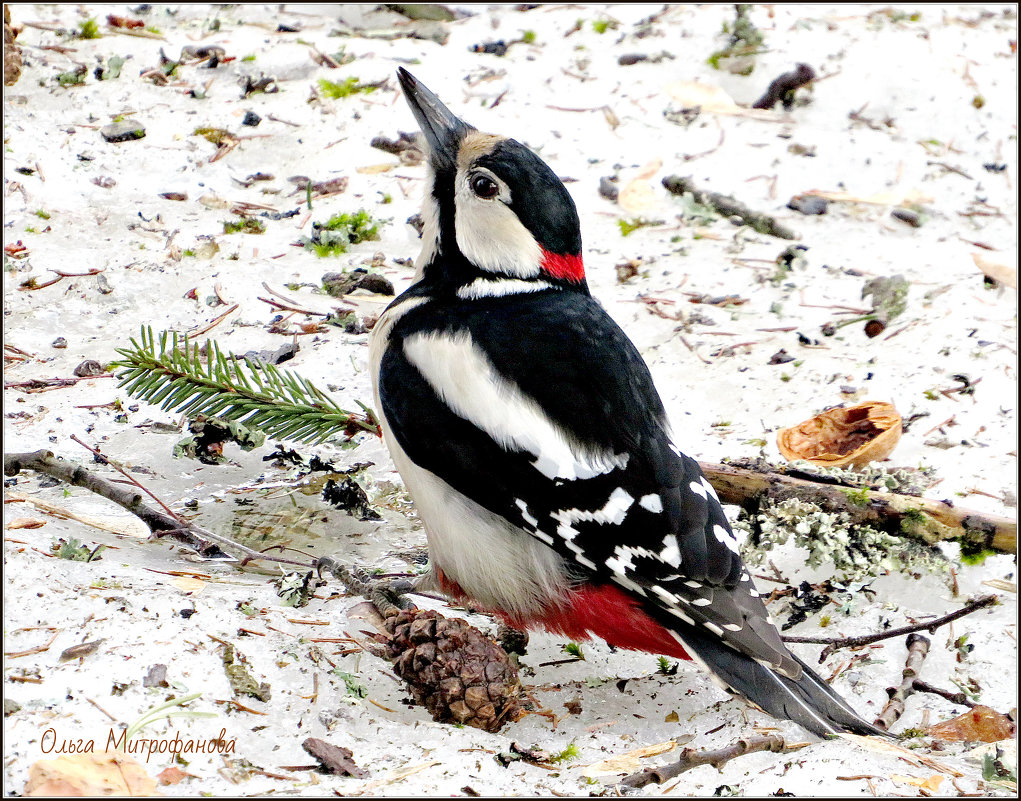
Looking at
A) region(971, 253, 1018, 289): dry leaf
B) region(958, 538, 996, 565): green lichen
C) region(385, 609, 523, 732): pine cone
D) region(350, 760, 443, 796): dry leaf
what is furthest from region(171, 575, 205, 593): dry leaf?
region(971, 253, 1018, 289): dry leaf

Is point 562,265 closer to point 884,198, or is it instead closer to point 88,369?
point 88,369

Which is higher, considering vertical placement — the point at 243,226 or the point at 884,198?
the point at 884,198

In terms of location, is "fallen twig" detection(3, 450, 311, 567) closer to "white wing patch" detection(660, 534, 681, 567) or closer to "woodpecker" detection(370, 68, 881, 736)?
"woodpecker" detection(370, 68, 881, 736)

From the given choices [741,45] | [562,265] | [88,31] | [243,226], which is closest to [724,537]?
[562,265]

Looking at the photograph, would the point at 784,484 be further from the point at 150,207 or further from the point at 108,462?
the point at 150,207

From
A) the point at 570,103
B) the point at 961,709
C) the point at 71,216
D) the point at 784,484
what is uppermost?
the point at 570,103

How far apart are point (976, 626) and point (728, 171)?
2.82m

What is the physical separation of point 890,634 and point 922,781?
1.88 feet

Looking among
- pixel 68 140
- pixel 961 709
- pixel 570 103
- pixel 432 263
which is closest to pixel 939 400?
pixel 961 709

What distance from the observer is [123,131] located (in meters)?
4.49

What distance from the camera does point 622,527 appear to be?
2428 mm

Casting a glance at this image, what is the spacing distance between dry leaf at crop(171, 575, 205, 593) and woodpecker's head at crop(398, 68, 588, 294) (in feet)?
3.57

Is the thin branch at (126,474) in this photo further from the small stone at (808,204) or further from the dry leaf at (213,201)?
the small stone at (808,204)

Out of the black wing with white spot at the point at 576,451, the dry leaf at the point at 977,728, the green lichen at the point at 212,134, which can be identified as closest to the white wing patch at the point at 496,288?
the black wing with white spot at the point at 576,451
